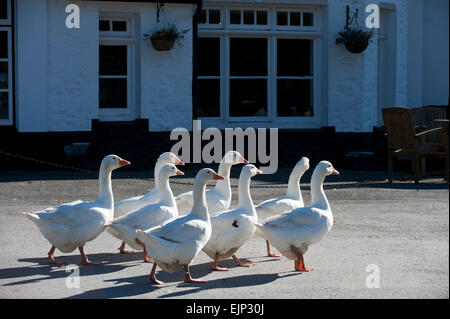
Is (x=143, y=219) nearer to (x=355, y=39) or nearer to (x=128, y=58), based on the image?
(x=128, y=58)

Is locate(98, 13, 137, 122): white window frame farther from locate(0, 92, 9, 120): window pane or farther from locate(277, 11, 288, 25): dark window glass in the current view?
locate(277, 11, 288, 25): dark window glass

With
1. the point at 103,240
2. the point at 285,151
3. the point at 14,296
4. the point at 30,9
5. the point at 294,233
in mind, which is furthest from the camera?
the point at 285,151

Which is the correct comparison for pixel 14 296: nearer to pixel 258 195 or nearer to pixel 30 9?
pixel 258 195

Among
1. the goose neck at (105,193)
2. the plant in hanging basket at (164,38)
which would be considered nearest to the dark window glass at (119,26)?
the plant in hanging basket at (164,38)

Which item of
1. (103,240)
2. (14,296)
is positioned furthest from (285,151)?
(14,296)

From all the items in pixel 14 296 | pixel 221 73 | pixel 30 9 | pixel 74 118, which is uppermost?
pixel 30 9

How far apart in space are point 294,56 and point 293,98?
968 millimetres

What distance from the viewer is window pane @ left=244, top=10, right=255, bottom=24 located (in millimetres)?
16969

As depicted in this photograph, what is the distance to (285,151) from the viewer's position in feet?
54.7

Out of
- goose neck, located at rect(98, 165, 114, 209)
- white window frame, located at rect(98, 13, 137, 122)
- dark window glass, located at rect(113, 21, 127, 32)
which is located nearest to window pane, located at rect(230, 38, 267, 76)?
white window frame, located at rect(98, 13, 137, 122)

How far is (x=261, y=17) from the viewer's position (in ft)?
56.0

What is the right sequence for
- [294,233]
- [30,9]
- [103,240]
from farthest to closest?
[30,9]
[103,240]
[294,233]

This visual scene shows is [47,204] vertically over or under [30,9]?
under

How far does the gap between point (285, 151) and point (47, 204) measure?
7.34 m
